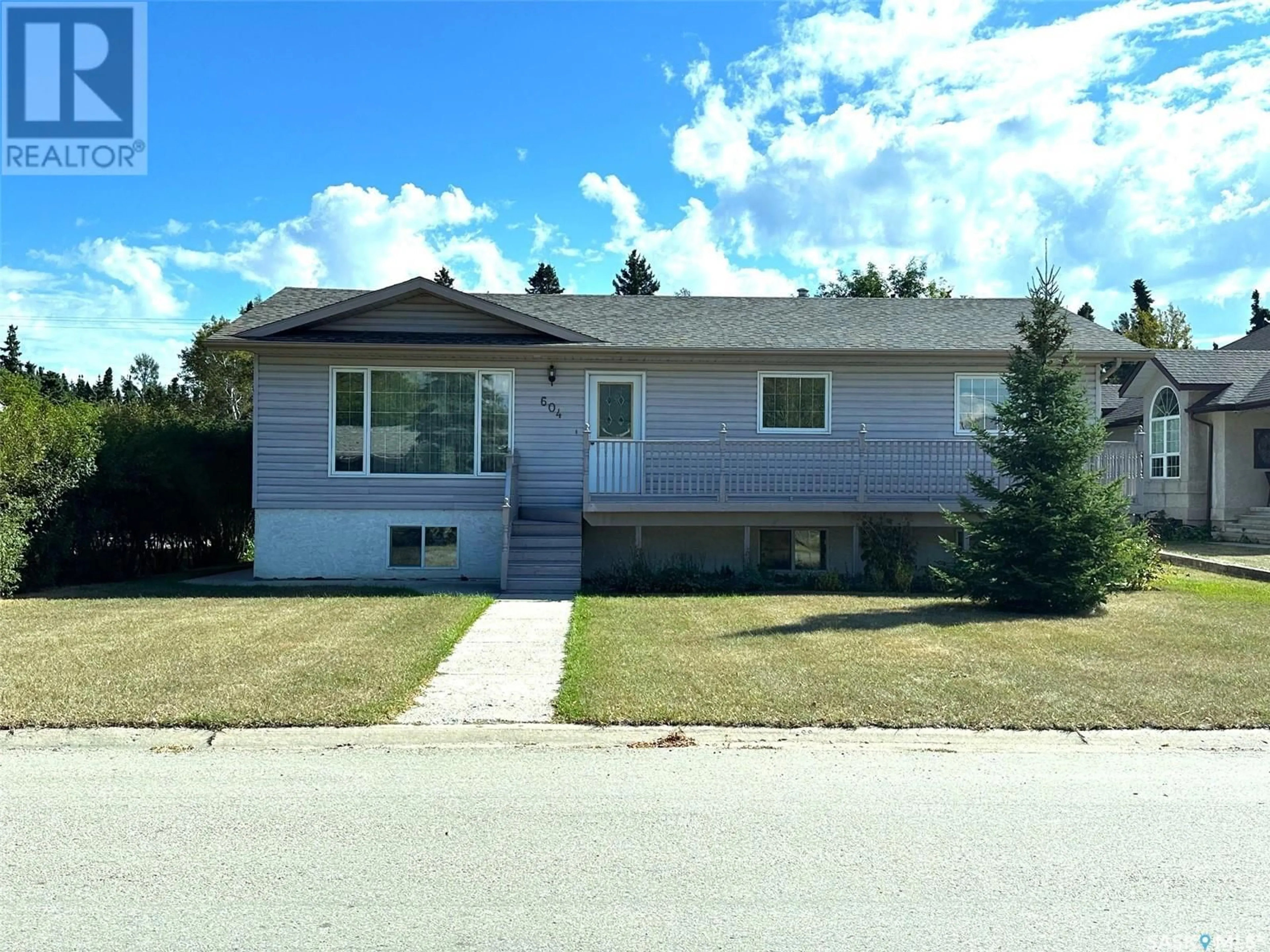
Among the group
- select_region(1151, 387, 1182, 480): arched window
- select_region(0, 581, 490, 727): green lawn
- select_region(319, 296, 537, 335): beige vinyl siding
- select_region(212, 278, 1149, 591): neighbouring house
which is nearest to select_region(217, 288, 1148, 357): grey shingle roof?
select_region(212, 278, 1149, 591): neighbouring house

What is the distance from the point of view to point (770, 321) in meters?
16.5

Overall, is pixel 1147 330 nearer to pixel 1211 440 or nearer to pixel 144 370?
pixel 1211 440

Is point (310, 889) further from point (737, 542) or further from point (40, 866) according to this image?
point (737, 542)

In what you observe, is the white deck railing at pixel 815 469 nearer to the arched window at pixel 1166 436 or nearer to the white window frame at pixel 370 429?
the white window frame at pixel 370 429

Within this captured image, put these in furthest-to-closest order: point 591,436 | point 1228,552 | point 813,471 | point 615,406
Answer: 1. point 1228,552
2. point 615,406
3. point 591,436
4. point 813,471

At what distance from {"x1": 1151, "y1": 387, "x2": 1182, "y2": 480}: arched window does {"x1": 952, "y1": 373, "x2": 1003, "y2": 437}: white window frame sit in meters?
10.3

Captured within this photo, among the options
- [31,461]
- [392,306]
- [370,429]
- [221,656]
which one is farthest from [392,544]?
[221,656]

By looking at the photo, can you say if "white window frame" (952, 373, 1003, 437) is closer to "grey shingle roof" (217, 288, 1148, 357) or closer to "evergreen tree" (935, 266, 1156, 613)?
"grey shingle roof" (217, 288, 1148, 357)

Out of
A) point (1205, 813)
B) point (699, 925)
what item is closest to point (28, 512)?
point (699, 925)

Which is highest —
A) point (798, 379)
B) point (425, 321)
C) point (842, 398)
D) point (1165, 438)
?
point (425, 321)

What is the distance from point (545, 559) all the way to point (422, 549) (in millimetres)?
2529

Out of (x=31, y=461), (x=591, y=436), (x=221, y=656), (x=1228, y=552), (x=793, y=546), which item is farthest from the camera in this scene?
(x=1228, y=552)

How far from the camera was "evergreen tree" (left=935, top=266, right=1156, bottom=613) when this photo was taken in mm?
10602

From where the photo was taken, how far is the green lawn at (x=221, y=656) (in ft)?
20.9
